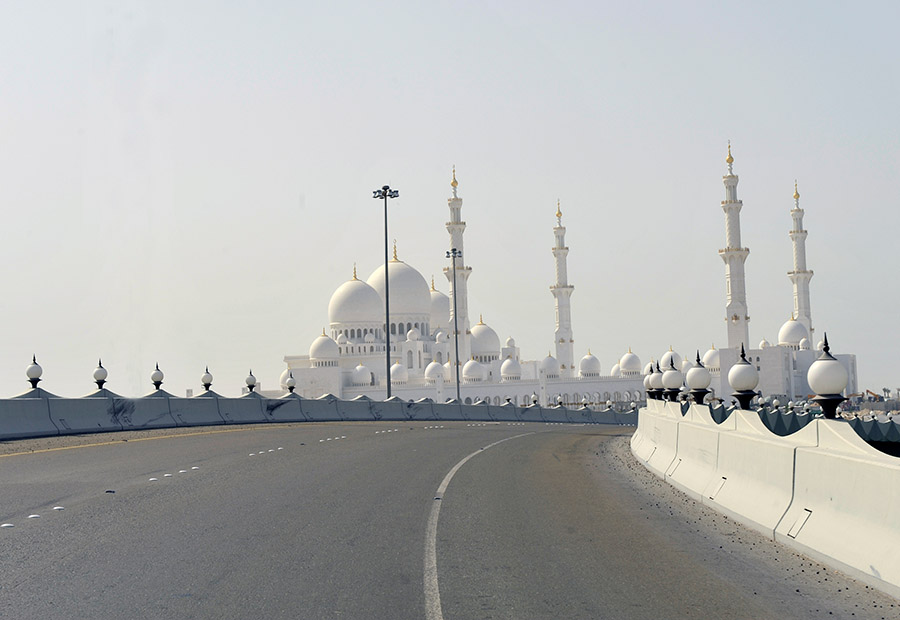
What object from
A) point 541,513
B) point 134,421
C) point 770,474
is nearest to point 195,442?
point 134,421

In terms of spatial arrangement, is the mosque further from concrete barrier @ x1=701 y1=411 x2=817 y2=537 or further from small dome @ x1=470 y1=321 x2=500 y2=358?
concrete barrier @ x1=701 y1=411 x2=817 y2=537

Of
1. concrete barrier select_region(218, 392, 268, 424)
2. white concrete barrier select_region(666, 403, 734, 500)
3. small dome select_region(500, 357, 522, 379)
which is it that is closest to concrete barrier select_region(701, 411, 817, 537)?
white concrete barrier select_region(666, 403, 734, 500)

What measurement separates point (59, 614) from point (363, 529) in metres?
4.04

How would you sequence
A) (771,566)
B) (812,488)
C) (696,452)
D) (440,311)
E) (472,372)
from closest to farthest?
(771,566), (812,488), (696,452), (472,372), (440,311)

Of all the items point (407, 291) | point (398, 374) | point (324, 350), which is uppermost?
point (407, 291)

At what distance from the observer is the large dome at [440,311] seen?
447 ft

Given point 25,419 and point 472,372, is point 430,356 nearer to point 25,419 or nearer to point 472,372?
point 472,372

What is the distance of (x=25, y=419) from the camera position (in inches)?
996

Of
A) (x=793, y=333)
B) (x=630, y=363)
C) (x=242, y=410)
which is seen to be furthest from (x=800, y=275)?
(x=242, y=410)

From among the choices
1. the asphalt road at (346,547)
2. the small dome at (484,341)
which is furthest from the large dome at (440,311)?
the asphalt road at (346,547)

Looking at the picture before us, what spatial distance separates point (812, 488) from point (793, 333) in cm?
12560

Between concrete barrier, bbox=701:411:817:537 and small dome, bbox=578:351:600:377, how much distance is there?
12513cm

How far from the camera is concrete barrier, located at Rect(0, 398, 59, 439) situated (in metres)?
24.6

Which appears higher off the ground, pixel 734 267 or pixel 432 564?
pixel 734 267
